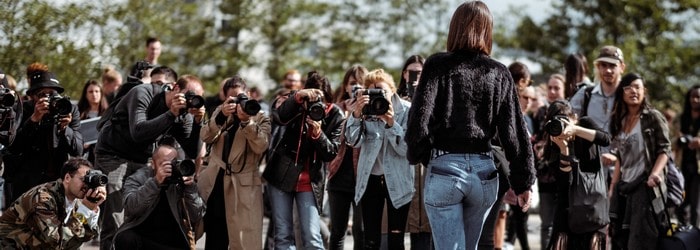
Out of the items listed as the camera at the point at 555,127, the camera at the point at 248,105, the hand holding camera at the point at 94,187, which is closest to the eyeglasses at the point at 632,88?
the camera at the point at 555,127

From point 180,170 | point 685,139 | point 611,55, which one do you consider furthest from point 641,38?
point 180,170

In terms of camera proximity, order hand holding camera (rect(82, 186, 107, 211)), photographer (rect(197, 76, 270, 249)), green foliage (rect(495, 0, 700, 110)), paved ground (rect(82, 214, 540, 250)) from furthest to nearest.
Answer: green foliage (rect(495, 0, 700, 110)), paved ground (rect(82, 214, 540, 250)), photographer (rect(197, 76, 270, 249)), hand holding camera (rect(82, 186, 107, 211))

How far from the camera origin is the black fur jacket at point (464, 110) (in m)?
6.88

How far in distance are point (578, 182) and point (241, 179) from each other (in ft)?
8.82

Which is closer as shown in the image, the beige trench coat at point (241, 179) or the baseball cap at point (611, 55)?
the beige trench coat at point (241, 179)

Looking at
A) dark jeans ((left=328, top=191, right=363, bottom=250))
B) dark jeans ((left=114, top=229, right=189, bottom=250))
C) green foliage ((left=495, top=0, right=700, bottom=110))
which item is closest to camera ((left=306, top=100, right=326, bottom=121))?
dark jeans ((left=328, top=191, right=363, bottom=250))

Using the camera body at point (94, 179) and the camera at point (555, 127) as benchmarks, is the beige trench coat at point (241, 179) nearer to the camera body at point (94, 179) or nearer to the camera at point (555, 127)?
the camera body at point (94, 179)

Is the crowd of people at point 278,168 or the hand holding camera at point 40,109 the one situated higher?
the hand holding camera at point 40,109

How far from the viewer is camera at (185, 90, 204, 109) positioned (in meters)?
9.37

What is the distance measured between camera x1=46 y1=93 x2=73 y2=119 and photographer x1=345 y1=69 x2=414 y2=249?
7.56 feet

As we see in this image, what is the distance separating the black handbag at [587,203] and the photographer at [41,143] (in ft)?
13.6

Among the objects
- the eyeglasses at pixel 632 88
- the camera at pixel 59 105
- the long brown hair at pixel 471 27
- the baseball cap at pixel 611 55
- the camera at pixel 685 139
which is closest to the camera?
the long brown hair at pixel 471 27

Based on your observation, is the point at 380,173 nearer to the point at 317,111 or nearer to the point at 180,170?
the point at 317,111

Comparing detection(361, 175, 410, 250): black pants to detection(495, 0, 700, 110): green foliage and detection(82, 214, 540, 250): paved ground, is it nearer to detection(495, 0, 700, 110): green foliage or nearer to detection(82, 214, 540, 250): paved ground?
detection(82, 214, 540, 250): paved ground
